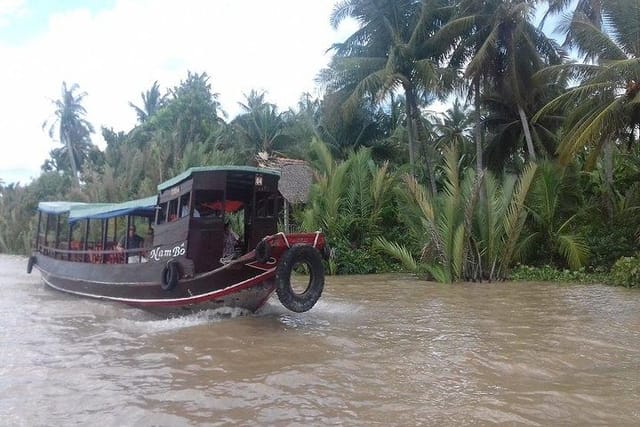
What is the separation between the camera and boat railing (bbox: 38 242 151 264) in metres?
10.2

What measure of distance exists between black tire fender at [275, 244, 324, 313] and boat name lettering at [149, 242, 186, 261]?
5.42 feet

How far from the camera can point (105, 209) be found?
11.0 metres

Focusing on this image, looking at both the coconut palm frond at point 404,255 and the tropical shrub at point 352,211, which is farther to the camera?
the tropical shrub at point 352,211

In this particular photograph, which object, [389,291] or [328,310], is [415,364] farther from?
[389,291]

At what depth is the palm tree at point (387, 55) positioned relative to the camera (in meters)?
18.6

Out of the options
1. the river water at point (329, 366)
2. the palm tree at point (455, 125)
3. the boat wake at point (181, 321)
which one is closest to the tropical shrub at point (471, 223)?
the river water at point (329, 366)

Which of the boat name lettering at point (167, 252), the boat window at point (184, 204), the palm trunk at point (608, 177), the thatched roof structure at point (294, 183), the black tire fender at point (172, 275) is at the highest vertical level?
the palm trunk at point (608, 177)

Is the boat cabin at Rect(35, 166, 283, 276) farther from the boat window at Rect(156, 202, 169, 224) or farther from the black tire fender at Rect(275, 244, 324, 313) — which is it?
the black tire fender at Rect(275, 244, 324, 313)

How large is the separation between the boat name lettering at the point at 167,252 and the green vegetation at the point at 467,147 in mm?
6209

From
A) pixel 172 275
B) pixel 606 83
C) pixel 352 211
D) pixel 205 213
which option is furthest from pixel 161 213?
pixel 606 83

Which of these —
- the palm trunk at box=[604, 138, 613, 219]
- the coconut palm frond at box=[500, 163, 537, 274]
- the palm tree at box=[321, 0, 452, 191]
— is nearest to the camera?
the coconut palm frond at box=[500, 163, 537, 274]

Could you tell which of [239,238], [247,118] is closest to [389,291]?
[239,238]

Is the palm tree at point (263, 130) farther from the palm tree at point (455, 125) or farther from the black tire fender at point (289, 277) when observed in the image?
the black tire fender at point (289, 277)


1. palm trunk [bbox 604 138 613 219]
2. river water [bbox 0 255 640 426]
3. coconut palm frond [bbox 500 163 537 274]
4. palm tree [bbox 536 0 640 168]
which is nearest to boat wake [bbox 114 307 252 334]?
river water [bbox 0 255 640 426]
